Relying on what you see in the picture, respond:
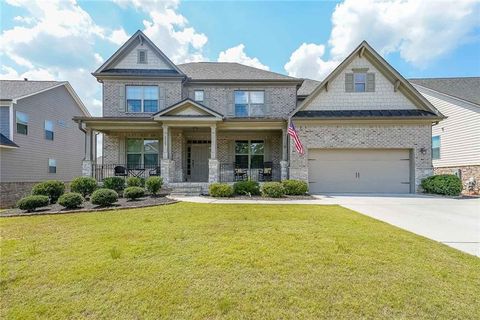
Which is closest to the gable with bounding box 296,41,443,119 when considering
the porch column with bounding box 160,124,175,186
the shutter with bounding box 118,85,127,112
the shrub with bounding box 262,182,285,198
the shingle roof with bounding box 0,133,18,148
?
the shrub with bounding box 262,182,285,198

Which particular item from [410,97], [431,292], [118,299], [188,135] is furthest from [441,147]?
[118,299]

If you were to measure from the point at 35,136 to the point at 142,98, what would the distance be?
8742 mm

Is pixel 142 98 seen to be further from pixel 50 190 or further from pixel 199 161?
pixel 50 190

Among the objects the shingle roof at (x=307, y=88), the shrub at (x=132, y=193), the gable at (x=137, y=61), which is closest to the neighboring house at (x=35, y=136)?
the gable at (x=137, y=61)

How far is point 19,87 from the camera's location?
696 inches

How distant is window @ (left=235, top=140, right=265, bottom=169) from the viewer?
1584 cm

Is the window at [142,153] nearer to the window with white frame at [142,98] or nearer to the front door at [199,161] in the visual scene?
the window with white frame at [142,98]

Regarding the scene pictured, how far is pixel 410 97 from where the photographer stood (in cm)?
1372

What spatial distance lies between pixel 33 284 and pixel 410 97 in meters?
16.5

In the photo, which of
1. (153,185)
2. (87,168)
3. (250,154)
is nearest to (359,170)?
(250,154)

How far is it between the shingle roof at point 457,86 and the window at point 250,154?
12.9 m

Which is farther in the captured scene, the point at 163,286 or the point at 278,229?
the point at 278,229

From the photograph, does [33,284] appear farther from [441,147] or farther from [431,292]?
[441,147]

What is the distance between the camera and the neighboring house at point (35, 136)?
1549cm
